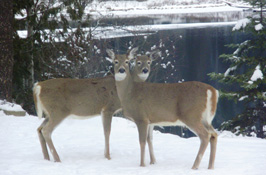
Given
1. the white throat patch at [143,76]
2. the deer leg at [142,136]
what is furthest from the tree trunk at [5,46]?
the deer leg at [142,136]

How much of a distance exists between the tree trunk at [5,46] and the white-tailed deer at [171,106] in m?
4.58

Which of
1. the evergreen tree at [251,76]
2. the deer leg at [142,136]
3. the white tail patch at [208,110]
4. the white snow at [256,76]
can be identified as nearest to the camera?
the white tail patch at [208,110]

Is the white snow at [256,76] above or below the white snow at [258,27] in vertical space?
below

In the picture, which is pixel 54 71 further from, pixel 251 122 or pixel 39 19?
pixel 251 122

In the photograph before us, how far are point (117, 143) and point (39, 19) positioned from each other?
939 centimetres

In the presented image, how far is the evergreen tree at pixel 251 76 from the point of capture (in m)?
13.6

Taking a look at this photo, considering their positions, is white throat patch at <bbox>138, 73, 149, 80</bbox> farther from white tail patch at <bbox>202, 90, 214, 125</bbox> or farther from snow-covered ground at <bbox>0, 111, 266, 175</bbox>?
white tail patch at <bbox>202, 90, 214, 125</bbox>

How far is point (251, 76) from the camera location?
45.1 ft

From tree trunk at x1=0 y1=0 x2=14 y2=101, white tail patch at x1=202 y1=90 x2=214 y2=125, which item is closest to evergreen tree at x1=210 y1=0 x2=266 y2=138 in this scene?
tree trunk at x1=0 y1=0 x2=14 y2=101

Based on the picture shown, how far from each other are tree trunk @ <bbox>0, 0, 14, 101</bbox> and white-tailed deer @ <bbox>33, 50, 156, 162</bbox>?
3.77 metres

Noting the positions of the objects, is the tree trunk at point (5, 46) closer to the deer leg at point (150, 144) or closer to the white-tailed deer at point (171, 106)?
the white-tailed deer at point (171, 106)

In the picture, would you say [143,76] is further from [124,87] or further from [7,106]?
[7,106]

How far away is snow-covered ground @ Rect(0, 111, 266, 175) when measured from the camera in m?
5.51

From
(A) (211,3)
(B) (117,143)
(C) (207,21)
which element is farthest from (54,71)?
(A) (211,3)
